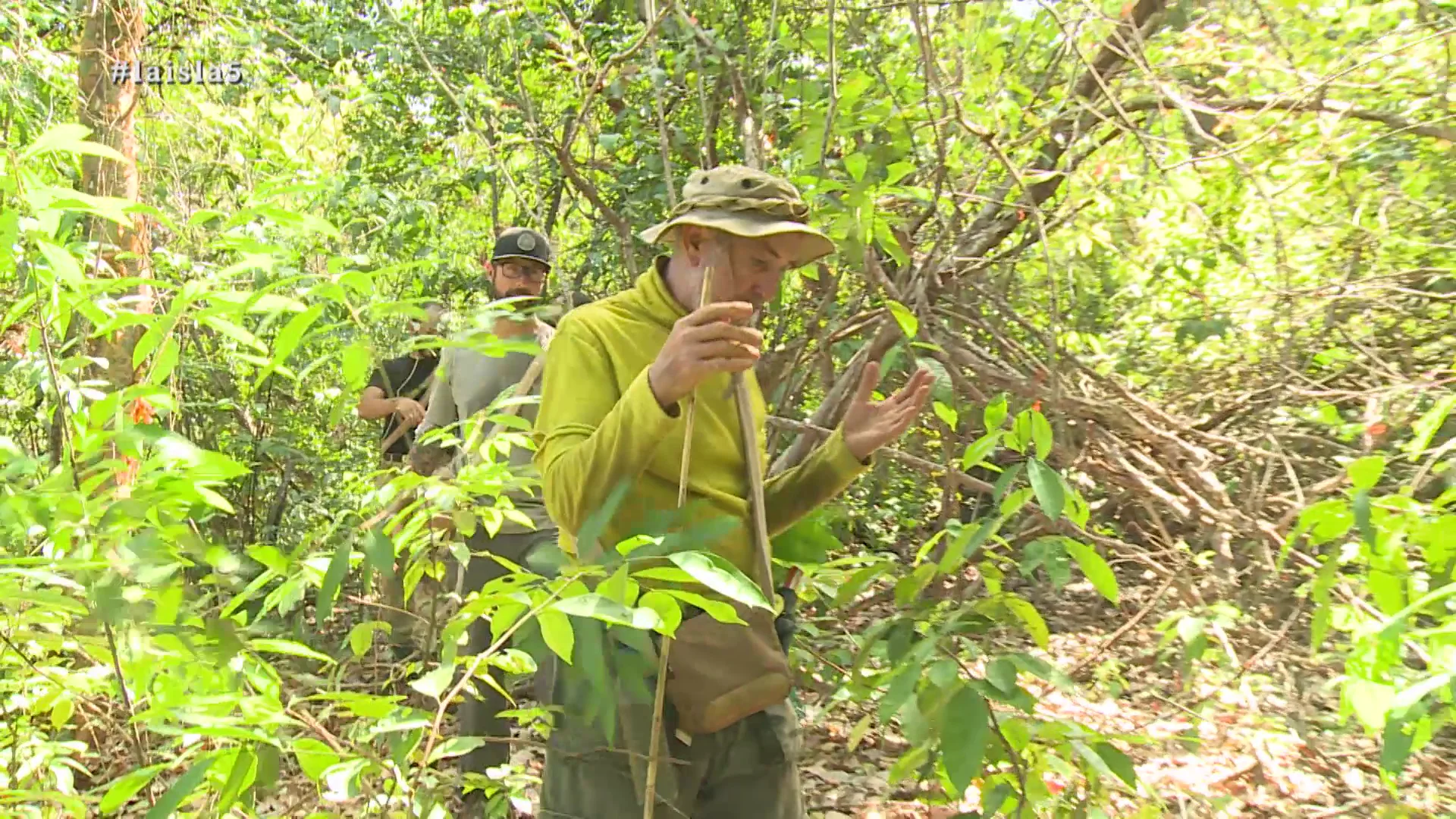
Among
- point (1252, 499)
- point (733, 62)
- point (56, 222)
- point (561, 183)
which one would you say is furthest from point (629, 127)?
point (56, 222)

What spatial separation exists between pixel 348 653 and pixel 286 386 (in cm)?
435

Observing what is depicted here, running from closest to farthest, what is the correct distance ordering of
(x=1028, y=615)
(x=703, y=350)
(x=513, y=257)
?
(x=703, y=350), (x=1028, y=615), (x=513, y=257)

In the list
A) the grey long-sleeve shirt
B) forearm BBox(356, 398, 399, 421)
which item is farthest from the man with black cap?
forearm BBox(356, 398, 399, 421)

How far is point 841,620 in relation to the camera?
11.4ft

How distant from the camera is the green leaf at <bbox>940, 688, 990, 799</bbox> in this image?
129 cm

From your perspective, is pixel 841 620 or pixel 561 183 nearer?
pixel 841 620

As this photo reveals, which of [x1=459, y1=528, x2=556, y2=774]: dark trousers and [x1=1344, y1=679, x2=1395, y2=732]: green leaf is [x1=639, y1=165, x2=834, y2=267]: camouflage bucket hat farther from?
[x1=459, y1=528, x2=556, y2=774]: dark trousers

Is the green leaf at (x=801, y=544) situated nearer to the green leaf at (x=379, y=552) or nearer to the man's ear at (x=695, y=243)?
the man's ear at (x=695, y=243)

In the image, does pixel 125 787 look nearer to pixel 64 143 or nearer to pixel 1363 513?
pixel 64 143

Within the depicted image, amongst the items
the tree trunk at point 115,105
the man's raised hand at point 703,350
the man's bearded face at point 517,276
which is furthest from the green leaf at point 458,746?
the tree trunk at point 115,105

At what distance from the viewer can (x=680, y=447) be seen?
1570mm

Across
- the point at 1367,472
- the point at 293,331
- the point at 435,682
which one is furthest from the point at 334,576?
the point at 1367,472

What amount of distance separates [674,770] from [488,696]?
161 centimetres

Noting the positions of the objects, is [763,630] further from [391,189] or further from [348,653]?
[391,189]
